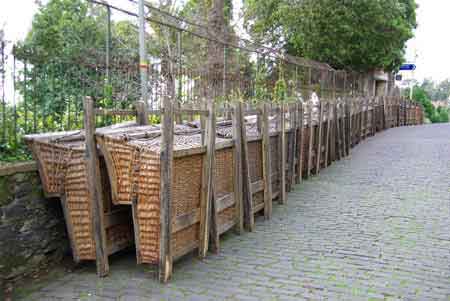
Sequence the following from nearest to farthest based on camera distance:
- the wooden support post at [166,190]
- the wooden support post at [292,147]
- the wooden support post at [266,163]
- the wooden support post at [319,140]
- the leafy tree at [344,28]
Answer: the wooden support post at [166,190] < the wooden support post at [266,163] < the wooden support post at [292,147] < the wooden support post at [319,140] < the leafy tree at [344,28]

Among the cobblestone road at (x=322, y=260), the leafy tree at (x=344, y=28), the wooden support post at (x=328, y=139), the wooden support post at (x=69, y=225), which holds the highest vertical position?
the leafy tree at (x=344, y=28)

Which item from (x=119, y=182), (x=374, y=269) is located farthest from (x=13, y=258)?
(x=374, y=269)

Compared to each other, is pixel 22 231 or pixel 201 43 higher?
pixel 201 43

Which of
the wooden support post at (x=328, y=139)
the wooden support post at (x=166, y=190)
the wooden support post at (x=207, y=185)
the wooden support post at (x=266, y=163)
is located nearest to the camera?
the wooden support post at (x=166, y=190)

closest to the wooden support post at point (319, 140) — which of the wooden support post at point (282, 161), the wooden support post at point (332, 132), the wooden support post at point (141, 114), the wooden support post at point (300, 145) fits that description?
the wooden support post at point (332, 132)

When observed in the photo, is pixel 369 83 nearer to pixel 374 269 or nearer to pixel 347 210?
pixel 347 210

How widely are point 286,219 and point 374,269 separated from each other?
2198 millimetres

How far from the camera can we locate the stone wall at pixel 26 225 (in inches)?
183

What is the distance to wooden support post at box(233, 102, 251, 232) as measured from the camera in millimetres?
6531

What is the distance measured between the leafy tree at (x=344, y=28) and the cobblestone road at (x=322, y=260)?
16.7 metres

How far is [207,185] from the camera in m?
5.55

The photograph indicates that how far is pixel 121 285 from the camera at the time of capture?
15.6 feet

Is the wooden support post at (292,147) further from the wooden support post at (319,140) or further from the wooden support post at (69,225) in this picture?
the wooden support post at (69,225)

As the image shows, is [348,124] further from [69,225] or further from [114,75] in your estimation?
[69,225]
